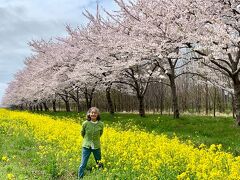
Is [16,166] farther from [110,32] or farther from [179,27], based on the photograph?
[110,32]

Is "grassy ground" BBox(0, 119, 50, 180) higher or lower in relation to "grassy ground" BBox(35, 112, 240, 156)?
lower

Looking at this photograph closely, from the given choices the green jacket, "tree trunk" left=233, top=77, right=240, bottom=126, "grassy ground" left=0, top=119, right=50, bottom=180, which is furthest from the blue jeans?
"tree trunk" left=233, top=77, right=240, bottom=126

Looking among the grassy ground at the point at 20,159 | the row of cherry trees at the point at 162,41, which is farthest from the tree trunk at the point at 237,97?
the grassy ground at the point at 20,159

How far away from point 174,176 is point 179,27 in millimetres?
10862

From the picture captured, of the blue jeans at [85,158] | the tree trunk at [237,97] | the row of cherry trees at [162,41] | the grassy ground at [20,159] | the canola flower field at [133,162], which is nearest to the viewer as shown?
the canola flower field at [133,162]

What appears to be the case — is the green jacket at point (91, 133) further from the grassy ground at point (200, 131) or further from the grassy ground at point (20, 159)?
the grassy ground at point (200, 131)

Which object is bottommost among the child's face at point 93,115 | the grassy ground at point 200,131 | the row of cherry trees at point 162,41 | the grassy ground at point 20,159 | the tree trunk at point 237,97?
the grassy ground at point 20,159

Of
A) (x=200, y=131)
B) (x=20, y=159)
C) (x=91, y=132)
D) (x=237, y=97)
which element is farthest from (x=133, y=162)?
(x=237, y=97)

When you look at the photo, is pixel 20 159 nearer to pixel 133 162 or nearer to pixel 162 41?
pixel 133 162

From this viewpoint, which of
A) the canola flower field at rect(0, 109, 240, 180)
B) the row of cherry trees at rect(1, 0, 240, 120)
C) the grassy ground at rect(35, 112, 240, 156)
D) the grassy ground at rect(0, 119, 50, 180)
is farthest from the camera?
the row of cherry trees at rect(1, 0, 240, 120)

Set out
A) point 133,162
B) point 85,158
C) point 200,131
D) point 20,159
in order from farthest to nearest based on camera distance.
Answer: point 200,131 → point 20,159 → point 85,158 → point 133,162

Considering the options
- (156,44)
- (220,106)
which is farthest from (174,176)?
(220,106)

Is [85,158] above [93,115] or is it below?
below

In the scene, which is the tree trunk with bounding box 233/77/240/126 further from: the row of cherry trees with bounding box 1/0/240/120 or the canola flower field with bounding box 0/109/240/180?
the canola flower field with bounding box 0/109/240/180
